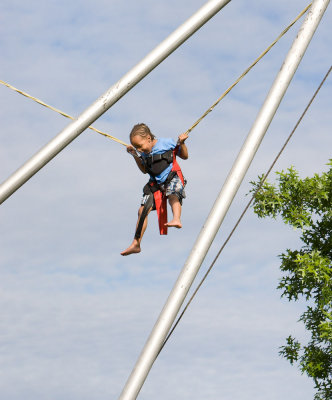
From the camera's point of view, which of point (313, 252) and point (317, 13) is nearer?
point (317, 13)

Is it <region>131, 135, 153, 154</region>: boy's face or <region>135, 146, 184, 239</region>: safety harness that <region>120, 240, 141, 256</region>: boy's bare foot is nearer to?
<region>135, 146, 184, 239</region>: safety harness

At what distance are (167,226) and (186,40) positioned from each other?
1865mm

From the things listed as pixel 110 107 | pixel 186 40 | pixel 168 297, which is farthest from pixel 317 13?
pixel 168 297

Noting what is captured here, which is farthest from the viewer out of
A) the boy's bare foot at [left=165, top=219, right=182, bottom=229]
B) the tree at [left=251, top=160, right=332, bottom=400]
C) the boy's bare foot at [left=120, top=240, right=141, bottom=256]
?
the tree at [left=251, top=160, right=332, bottom=400]

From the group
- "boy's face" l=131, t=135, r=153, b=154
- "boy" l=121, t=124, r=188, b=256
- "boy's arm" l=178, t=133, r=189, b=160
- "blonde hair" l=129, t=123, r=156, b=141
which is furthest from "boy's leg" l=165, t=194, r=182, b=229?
"blonde hair" l=129, t=123, r=156, b=141

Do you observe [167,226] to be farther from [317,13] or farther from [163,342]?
[317,13]

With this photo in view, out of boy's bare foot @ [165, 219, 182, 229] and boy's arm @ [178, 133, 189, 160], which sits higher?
boy's arm @ [178, 133, 189, 160]

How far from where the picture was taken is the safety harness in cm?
811

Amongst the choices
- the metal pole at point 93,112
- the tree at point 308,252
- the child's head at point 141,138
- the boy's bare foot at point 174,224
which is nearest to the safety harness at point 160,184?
the child's head at point 141,138

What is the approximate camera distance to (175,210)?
782 centimetres

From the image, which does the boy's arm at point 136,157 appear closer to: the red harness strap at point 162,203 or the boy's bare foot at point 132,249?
the red harness strap at point 162,203

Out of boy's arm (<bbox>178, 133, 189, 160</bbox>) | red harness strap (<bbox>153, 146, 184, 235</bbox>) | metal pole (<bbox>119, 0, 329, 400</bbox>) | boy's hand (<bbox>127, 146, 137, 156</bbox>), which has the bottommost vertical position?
metal pole (<bbox>119, 0, 329, 400</bbox>)

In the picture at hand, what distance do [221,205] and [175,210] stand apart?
5.22 feet

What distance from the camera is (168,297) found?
6062mm
